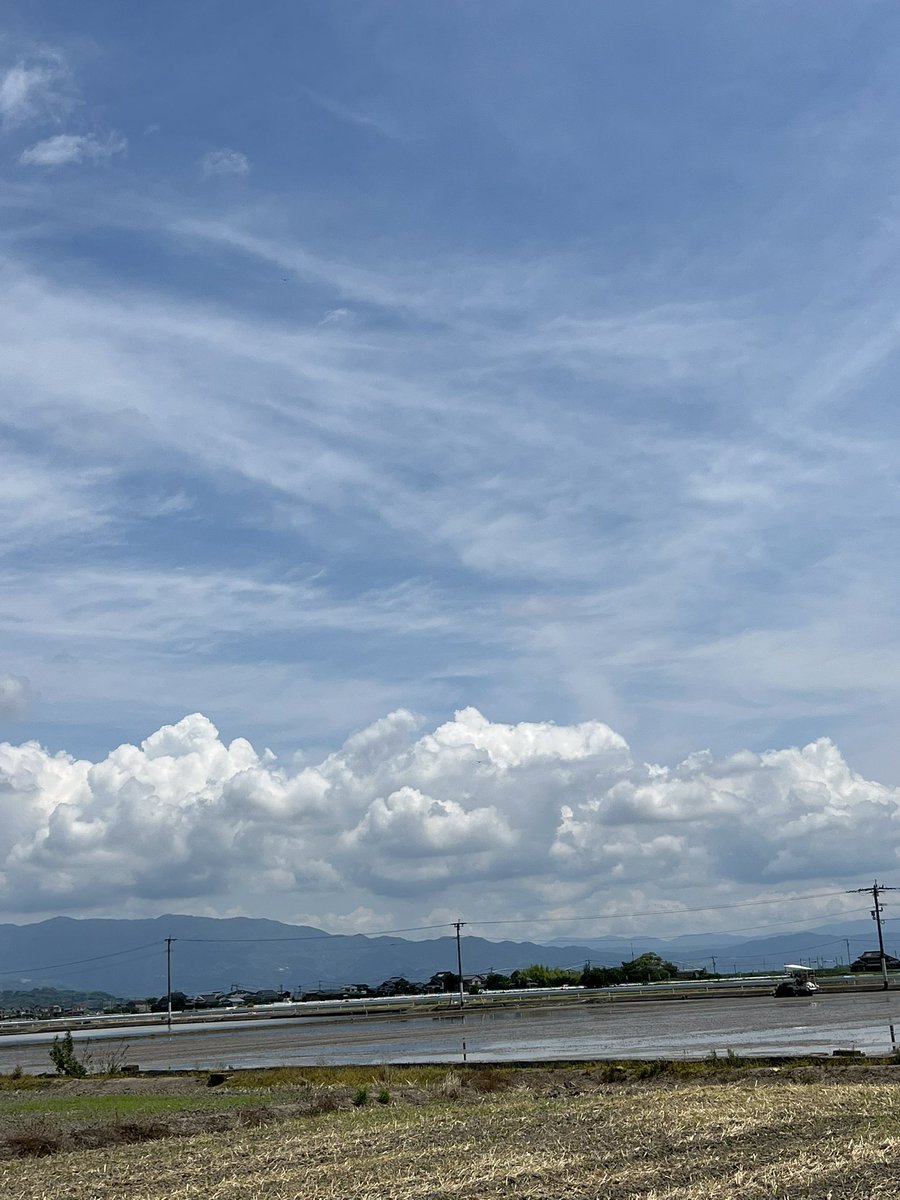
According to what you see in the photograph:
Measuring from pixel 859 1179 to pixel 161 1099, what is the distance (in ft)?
85.4

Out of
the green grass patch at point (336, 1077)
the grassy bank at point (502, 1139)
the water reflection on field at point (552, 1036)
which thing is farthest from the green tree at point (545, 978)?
the grassy bank at point (502, 1139)

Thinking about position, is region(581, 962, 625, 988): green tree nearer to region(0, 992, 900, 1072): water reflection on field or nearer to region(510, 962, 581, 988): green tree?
region(510, 962, 581, 988): green tree

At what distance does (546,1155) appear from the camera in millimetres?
20234

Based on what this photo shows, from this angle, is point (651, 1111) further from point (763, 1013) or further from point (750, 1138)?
point (763, 1013)

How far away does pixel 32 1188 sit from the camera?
66.5ft

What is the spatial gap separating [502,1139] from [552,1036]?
38936mm

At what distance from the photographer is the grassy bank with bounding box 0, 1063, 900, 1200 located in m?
17.8

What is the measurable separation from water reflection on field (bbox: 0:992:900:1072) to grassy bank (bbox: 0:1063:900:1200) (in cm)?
1074

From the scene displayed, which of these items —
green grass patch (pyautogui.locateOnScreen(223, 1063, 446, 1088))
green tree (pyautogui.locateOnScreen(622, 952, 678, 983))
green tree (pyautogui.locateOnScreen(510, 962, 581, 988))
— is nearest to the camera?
green grass patch (pyautogui.locateOnScreen(223, 1063, 446, 1088))

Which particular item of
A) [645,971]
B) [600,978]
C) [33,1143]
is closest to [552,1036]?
[33,1143]

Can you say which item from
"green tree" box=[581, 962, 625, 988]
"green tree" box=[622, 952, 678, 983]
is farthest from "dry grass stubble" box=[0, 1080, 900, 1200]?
"green tree" box=[622, 952, 678, 983]

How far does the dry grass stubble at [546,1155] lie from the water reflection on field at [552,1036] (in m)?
15.3

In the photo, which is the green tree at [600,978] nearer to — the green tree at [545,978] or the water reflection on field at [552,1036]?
the green tree at [545,978]

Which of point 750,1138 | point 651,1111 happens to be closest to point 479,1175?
point 750,1138
